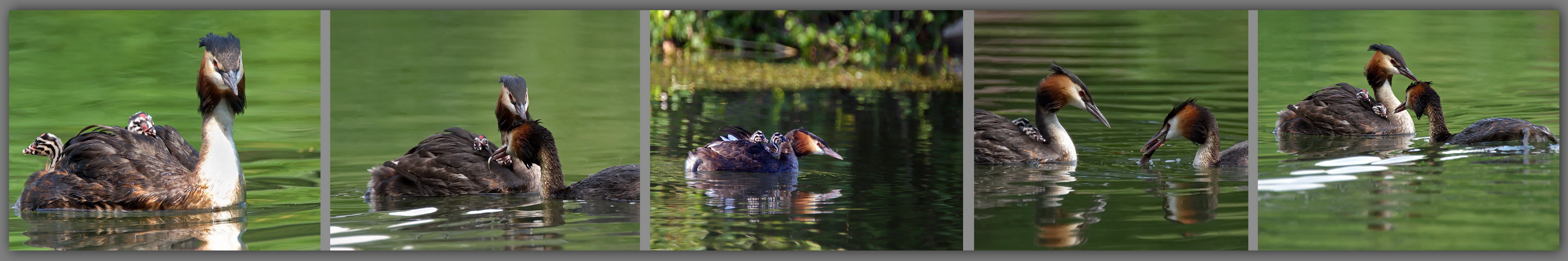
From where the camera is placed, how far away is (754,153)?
220 inches

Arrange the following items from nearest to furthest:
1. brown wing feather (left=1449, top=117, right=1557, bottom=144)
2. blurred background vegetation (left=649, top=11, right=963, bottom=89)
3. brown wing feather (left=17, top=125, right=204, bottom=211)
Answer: brown wing feather (left=17, top=125, right=204, bottom=211) → brown wing feather (left=1449, top=117, right=1557, bottom=144) → blurred background vegetation (left=649, top=11, right=963, bottom=89)

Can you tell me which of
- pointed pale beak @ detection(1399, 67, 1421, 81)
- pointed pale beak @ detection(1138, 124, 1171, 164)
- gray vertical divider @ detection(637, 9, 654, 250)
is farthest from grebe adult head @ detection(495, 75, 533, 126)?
pointed pale beak @ detection(1399, 67, 1421, 81)

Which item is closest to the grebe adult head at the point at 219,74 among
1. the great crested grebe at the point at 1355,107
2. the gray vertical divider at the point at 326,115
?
the gray vertical divider at the point at 326,115

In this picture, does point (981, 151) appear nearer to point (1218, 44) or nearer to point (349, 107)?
point (1218, 44)

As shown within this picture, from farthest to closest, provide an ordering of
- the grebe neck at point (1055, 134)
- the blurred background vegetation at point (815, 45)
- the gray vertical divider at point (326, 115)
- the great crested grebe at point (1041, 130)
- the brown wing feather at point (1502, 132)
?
the blurred background vegetation at point (815, 45), the grebe neck at point (1055, 134), the great crested grebe at point (1041, 130), the brown wing feather at point (1502, 132), the gray vertical divider at point (326, 115)

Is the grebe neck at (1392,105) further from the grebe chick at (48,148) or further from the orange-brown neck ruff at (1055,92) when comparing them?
the grebe chick at (48,148)

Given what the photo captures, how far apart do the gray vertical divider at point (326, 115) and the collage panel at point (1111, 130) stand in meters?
2.68

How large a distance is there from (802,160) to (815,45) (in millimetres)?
4501

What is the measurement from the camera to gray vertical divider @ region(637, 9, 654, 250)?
4.90 meters

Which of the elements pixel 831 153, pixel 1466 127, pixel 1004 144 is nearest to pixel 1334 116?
pixel 1466 127

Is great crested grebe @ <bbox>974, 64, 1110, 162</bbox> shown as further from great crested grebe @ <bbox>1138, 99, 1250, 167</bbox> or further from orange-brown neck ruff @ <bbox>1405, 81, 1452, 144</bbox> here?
orange-brown neck ruff @ <bbox>1405, 81, 1452, 144</bbox>

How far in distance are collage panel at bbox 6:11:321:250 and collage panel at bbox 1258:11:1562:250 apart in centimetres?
Answer: 408

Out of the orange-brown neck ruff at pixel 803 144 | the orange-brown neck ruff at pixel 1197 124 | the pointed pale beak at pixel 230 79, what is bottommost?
the orange-brown neck ruff at pixel 803 144

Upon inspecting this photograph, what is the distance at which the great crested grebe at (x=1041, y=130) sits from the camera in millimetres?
5234
